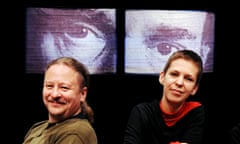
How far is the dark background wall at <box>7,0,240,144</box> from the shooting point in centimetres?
403

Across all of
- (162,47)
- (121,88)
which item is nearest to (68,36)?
(121,88)

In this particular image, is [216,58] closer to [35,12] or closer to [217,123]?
[217,123]

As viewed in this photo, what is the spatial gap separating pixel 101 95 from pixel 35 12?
112 cm

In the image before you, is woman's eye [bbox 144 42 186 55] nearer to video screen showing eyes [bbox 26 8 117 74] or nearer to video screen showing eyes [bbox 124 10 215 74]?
video screen showing eyes [bbox 124 10 215 74]

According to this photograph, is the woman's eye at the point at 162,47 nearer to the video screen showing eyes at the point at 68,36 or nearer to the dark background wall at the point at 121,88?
the dark background wall at the point at 121,88

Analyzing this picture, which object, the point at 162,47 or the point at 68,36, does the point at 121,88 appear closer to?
the point at 162,47

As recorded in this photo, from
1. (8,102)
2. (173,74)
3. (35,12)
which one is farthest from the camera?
(8,102)

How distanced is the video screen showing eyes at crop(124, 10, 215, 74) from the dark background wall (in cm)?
9

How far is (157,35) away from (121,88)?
72cm

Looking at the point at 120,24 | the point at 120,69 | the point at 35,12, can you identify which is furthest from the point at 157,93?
the point at 35,12

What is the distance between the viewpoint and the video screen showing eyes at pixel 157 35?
12.9 feet

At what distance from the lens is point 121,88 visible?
14.0 ft

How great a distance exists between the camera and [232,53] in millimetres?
4277

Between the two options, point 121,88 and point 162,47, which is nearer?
point 162,47
